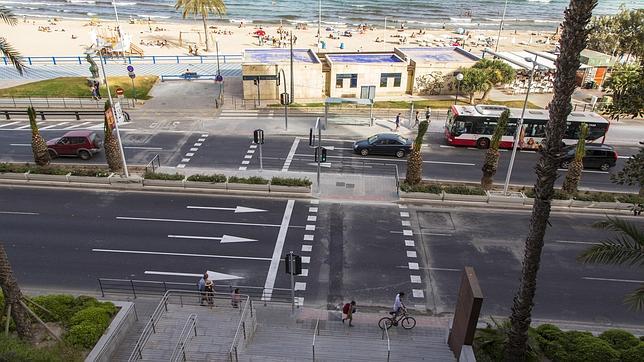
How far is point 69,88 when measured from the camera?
44.8 m

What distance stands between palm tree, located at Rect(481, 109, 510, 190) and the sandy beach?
150ft

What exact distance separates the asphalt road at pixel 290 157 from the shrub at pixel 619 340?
15048mm

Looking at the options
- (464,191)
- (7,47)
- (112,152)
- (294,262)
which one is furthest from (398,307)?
(112,152)

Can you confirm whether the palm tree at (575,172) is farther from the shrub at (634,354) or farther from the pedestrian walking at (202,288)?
the pedestrian walking at (202,288)

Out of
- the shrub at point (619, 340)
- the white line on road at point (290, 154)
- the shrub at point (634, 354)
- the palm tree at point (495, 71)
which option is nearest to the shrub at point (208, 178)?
the white line on road at point (290, 154)

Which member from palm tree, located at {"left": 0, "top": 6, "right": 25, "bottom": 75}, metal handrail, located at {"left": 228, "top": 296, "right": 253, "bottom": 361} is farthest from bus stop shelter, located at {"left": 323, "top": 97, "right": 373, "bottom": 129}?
palm tree, located at {"left": 0, "top": 6, "right": 25, "bottom": 75}

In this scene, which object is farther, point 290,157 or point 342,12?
point 342,12

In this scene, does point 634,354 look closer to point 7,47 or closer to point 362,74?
point 7,47

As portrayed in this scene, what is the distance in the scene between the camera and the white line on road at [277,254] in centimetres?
1825

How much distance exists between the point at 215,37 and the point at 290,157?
54221mm

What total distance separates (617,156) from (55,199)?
1499 inches

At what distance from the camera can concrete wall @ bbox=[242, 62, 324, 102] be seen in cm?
4150

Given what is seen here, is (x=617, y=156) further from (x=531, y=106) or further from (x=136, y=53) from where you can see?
(x=136, y=53)

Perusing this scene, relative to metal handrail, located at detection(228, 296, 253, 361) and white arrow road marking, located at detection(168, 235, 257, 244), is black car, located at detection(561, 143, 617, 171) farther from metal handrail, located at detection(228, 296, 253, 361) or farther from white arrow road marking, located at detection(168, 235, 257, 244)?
metal handrail, located at detection(228, 296, 253, 361)
